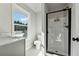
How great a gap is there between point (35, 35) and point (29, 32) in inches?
4.2

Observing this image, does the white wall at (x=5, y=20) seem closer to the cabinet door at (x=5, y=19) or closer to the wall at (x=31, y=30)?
the cabinet door at (x=5, y=19)

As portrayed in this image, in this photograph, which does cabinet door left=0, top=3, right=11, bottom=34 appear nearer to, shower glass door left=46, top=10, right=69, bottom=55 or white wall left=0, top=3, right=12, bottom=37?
white wall left=0, top=3, right=12, bottom=37

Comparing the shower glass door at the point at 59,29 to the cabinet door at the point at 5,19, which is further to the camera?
the shower glass door at the point at 59,29

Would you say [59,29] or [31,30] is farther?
[59,29]

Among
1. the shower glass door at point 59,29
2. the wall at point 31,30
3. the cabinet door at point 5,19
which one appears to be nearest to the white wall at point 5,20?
the cabinet door at point 5,19

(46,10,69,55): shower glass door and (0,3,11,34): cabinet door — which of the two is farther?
(46,10,69,55): shower glass door

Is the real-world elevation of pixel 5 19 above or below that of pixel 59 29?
above

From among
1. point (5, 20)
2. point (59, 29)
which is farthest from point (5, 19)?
point (59, 29)

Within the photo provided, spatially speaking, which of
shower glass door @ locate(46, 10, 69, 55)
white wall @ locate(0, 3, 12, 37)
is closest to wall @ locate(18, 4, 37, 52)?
white wall @ locate(0, 3, 12, 37)

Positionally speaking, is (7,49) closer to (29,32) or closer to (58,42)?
(29,32)

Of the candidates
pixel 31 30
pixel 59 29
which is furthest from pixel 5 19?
pixel 59 29

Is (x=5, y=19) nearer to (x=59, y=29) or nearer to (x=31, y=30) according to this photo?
(x=31, y=30)

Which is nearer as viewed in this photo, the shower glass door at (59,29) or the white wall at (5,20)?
the white wall at (5,20)

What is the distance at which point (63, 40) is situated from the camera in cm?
171
